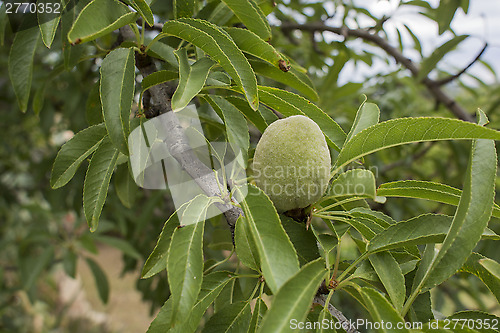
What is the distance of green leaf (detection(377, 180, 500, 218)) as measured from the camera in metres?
0.62

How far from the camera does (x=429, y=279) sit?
55 cm

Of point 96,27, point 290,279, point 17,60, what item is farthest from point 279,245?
point 17,60

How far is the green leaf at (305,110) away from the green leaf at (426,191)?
0.13 m

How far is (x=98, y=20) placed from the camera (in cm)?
58

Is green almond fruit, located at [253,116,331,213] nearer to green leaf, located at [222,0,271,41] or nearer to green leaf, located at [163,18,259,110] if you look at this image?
green leaf, located at [163,18,259,110]

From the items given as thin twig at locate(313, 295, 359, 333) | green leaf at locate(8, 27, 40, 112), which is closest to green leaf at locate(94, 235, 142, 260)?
green leaf at locate(8, 27, 40, 112)

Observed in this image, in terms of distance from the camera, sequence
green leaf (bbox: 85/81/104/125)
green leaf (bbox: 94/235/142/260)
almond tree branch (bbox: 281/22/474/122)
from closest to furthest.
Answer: green leaf (bbox: 85/81/104/125) < almond tree branch (bbox: 281/22/474/122) < green leaf (bbox: 94/235/142/260)

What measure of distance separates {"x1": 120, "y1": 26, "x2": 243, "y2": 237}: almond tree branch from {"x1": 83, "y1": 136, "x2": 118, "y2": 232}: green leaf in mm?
114

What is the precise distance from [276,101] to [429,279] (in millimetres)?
369

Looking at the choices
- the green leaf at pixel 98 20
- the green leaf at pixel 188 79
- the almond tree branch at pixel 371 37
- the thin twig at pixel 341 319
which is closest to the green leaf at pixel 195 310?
the thin twig at pixel 341 319

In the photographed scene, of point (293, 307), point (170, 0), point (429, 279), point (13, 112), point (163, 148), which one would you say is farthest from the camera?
point (13, 112)

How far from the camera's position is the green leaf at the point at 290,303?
0.42 meters

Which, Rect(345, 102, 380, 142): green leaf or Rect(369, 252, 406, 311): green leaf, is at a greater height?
Rect(345, 102, 380, 142): green leaf

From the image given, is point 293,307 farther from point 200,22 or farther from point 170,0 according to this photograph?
point 170,0
